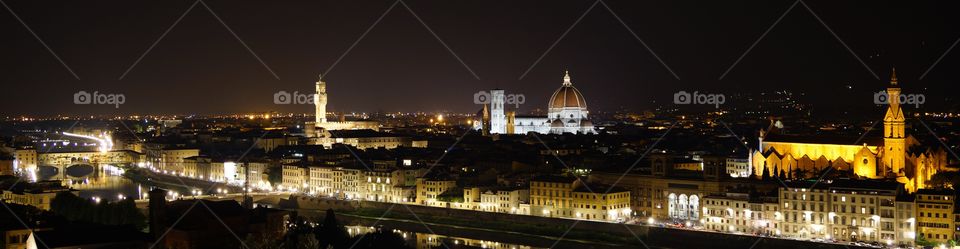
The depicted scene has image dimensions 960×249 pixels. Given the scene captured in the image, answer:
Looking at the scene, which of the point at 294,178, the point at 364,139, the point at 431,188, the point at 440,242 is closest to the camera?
the point at 440,242

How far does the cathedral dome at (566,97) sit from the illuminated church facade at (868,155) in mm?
17408

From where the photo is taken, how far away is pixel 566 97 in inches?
1582

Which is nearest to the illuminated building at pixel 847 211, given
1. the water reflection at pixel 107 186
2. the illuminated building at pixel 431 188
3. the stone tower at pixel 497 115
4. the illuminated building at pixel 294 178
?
the illuminated building at pixel 431 188

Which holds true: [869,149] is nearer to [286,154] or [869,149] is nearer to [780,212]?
[780,212]

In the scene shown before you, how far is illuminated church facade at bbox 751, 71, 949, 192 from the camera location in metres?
19.0

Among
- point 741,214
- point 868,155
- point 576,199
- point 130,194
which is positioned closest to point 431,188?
point 576,199

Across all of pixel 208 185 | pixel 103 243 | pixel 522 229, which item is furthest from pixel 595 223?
pixel 208 185

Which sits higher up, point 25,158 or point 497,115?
point 497,115

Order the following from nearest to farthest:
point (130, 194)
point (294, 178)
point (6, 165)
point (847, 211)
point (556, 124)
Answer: point (847, 211) < point (130, 194) < point (294, 178) < point (6, 165) < point (556, 124)

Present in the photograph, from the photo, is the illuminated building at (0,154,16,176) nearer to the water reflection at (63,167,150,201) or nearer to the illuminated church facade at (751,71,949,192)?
the water reflection at (63,167,150,201)

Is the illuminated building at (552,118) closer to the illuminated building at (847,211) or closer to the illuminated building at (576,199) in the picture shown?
the illuminated building at (576,199)

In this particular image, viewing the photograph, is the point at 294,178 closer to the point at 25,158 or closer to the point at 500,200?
the point at 500,200

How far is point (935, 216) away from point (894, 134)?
4.03 m

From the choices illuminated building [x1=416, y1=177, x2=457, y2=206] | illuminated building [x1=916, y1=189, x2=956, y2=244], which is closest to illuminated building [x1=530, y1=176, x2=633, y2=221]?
illuminated building [x1=416, y1=177, x2=457, y2=206]
